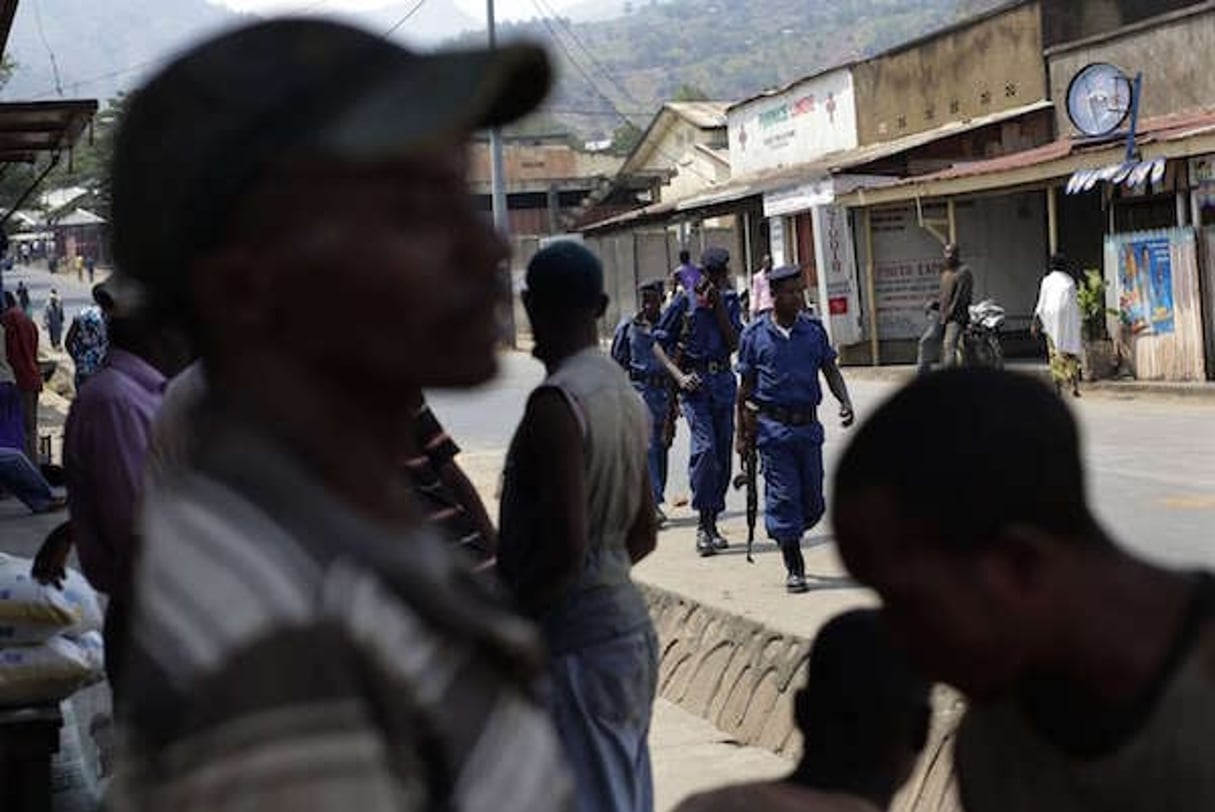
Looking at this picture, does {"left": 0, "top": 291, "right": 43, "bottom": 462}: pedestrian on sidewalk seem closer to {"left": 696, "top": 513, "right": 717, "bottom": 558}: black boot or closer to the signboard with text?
{"left": 696, "top": 513, "right": 717, "bottom": 558}: black boot

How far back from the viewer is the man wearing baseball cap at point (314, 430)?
3.94 feet

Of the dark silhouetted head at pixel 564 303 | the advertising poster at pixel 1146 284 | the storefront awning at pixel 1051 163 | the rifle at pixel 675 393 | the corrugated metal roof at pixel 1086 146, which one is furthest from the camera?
the advertising poster at pixel 1146 284

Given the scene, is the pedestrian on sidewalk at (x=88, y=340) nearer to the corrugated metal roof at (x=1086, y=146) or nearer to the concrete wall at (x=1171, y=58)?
the corrugated metal roof at (x=1086, y=146)

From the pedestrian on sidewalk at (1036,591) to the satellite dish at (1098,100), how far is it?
19.1m

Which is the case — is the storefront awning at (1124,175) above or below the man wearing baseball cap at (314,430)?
above

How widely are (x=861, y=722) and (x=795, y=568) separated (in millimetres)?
6959

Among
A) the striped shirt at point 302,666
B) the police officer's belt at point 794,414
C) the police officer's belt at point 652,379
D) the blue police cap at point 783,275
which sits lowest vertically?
the police officer's belt at point 794,414

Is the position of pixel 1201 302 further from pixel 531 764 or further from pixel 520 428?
pixel 531 764

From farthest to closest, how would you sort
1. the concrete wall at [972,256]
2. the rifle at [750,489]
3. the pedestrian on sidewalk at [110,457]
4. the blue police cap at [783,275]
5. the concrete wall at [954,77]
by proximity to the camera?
the concrete wall at [954,77] → the concrete wall at [972,256] → the rifle at [750,489] → the blue police cap at [783,275] → the pedestrian on sidewalk at [110,457]

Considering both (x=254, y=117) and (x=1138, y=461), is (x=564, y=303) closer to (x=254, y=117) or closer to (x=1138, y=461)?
(x=254, y=117)

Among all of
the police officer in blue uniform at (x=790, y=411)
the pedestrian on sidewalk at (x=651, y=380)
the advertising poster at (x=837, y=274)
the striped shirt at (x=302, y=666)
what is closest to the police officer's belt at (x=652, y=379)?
the pedestrian on sidewalk at (x=651, y=380)

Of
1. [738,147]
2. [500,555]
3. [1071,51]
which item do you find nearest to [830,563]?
[500,555]

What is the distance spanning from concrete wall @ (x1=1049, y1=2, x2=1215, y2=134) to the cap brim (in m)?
20.7

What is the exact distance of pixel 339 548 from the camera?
4.15ft
